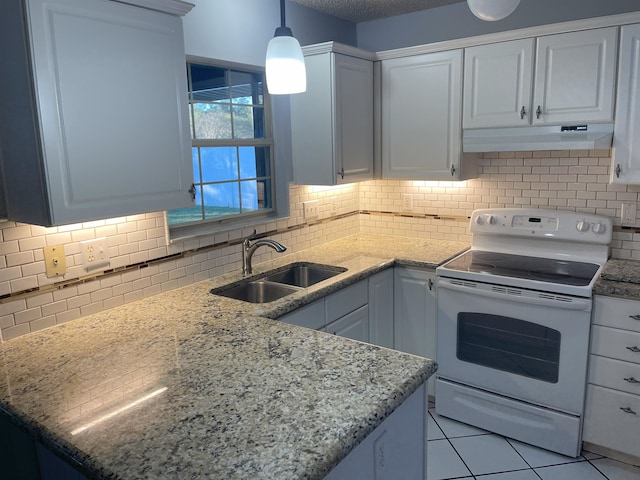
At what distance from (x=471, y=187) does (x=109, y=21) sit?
7.99 ft

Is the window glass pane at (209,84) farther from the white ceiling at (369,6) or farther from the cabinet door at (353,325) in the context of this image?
the cabinet door at (353,325)

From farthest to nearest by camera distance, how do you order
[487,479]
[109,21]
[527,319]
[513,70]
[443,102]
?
[443,102] < [513,70] < [527,319] < [487,479] < [109,21]

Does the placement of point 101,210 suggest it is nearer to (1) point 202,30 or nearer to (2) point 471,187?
(1) point 202,30

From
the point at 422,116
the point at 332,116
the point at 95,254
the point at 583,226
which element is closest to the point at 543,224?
the point at 583,226

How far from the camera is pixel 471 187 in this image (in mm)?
3330

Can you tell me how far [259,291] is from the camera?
9.04 ft

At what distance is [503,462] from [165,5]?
8.75 ft

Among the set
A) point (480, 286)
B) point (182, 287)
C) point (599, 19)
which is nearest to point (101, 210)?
point (182, 287)

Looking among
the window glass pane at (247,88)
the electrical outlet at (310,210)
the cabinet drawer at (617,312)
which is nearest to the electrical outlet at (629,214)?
the cabinet drawer at (617,312)

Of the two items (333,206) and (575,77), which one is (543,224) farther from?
(333,206)

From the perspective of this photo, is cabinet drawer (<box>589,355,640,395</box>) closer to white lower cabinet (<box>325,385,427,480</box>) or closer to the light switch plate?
white lower cabinet (<box>325,385,427,480</box>)

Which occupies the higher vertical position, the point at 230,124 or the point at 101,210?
the point at 230,124

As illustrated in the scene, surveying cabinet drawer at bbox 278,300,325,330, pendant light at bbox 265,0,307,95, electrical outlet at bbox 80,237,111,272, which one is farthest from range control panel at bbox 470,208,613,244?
electrical outlet at bbox 80,237,111,272

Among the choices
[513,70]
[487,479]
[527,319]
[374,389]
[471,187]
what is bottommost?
[487,479]
